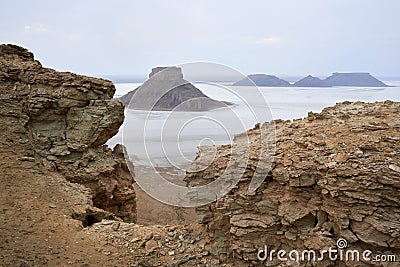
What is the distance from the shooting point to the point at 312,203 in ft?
27.8

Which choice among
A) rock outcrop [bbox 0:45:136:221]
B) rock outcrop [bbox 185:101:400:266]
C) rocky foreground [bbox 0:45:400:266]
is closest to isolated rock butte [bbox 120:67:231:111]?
rock outcrop [bbox 0:45:136:221]

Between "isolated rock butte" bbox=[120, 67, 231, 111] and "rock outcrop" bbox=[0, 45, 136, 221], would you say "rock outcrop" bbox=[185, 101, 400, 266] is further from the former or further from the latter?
"rock outcrop" bbox=[0, 45, 136, 221]

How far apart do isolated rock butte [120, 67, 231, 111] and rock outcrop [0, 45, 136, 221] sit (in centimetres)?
145

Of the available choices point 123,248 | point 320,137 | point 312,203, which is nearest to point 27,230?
point 123,248

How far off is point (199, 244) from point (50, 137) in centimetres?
811

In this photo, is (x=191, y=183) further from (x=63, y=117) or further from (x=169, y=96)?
(x=169, y=96)

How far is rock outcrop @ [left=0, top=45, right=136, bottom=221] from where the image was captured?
46.0 ft

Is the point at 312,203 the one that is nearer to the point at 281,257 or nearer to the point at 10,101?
the point at 281,257

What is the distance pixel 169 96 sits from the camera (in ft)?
61.6

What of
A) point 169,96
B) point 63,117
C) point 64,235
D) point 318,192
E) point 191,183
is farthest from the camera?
point 169,96

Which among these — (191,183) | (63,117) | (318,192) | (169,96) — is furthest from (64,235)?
(169,96)

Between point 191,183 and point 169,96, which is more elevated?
point 169,96

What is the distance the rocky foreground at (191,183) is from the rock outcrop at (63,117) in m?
0.04

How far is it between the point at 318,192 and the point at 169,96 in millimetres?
11823
